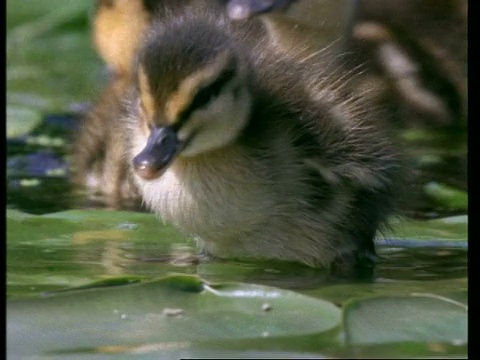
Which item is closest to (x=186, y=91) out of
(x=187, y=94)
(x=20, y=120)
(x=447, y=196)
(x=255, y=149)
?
(x=187, y=94)

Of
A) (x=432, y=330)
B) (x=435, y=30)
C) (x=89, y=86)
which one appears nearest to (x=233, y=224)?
(x=432, y=330)

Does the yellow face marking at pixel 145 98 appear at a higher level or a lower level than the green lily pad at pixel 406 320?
higher

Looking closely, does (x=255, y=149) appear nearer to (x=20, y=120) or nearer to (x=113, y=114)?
(x=113, y=114)

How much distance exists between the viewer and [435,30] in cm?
363

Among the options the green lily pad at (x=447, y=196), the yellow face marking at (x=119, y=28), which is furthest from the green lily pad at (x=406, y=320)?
the yellow face marking at (x=119, y=28)

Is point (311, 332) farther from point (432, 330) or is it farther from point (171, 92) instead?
point (171, 92)

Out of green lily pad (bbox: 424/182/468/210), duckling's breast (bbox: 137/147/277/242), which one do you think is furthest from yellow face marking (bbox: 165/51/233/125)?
green lily pad (bbox: 424/182/468/210)

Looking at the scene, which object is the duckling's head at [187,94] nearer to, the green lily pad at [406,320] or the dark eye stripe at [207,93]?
the dark eye stripe at [207,93]

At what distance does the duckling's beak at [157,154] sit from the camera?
77.2 inches

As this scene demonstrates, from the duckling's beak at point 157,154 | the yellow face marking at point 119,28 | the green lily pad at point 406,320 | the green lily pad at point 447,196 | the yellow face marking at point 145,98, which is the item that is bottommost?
the green lily pad at point 406,320

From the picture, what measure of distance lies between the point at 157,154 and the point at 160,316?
0.83ft

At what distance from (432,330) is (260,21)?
1065 mm

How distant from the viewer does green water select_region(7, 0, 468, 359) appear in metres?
1.79

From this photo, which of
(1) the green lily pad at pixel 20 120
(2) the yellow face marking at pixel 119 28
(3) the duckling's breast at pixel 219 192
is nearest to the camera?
(3) the duckling's breast at pixel 219 192
